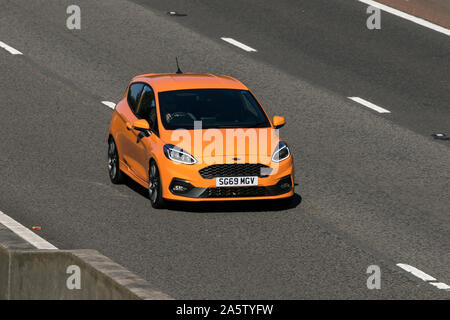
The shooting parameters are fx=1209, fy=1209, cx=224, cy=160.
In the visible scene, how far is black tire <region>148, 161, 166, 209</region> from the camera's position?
15.8 m

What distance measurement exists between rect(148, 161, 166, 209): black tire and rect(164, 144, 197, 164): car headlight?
12.0 inches

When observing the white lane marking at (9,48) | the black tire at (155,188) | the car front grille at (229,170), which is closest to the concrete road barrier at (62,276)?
the black tire at (155,188)

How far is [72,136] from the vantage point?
1995 centimetres

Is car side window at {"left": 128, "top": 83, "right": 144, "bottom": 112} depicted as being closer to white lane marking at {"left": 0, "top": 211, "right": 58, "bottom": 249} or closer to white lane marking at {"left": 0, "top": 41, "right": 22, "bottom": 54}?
white lane marking at {"left": 0, "top": 211, "right": 58, "bottom": 249}

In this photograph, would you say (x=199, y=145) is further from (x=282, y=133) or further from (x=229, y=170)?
(x=282, y=133)

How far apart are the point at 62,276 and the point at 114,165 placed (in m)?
5.36

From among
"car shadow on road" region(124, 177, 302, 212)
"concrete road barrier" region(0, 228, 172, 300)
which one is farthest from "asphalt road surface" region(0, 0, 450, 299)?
"concrete road barrier" region(0, 228, 172, 300)

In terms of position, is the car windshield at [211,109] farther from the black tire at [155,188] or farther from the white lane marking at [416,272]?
the white lane marking at [416,272]

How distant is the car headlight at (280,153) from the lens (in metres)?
15.8

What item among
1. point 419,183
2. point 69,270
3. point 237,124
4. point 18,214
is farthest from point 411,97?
point 69,270

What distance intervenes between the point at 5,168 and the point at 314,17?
11423mm

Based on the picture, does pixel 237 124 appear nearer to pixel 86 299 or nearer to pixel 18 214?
pixel 18 214

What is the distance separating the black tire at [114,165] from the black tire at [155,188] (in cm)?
133

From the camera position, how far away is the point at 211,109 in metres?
16.6
